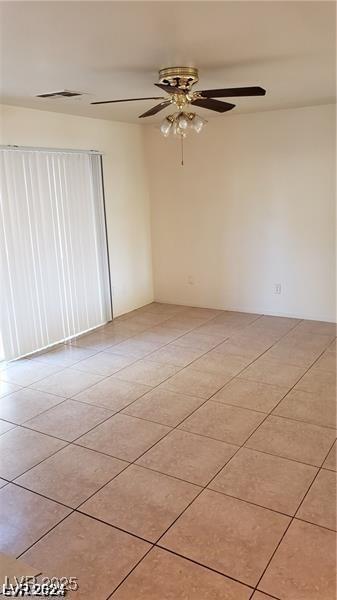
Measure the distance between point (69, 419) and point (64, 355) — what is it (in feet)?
4.54

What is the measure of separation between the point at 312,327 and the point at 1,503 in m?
3.79

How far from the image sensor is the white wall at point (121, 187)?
4691 mm

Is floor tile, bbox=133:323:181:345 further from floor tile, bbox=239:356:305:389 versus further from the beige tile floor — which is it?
floor tile, bbox=239:356:305:389

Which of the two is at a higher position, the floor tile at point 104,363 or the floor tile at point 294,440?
the floor tile at point 104,363

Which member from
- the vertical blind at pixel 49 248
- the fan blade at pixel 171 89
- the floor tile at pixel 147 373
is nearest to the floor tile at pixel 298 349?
the floor tile at pixel 147 373

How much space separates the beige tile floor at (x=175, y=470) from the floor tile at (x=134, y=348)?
4 centimetres

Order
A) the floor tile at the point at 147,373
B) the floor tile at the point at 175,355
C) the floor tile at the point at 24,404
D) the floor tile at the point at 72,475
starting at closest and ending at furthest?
the floor tile at the point at 72,475, the floor tile at the point at 24,404, the floor tile at the point at 147,373, the floor tile at the point at 175,355

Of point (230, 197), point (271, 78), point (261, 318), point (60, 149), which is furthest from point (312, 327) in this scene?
point (60, 149)

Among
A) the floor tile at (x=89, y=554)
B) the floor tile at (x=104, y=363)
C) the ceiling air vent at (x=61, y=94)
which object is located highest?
the ceiling air vent at (x=61, y=94)

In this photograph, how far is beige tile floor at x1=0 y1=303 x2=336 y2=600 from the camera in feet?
6.64

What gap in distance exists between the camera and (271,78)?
343 centimetres

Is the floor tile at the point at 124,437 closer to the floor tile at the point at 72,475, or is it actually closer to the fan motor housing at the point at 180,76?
the floor tile at the point at 72,475

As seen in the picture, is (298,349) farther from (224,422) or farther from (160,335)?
(224,422)

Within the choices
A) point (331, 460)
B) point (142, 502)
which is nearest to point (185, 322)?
point (331, 460)
